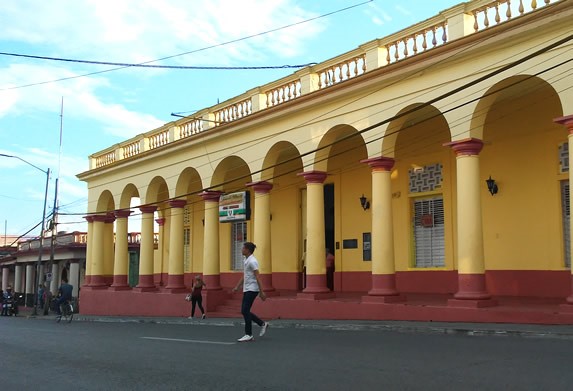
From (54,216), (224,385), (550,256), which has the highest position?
(54,216)

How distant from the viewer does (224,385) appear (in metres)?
7.09

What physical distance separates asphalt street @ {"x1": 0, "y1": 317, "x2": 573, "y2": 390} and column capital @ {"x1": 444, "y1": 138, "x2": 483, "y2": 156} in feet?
13.7

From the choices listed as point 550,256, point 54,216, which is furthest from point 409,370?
point 54,216

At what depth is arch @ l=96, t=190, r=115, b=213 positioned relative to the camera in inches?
1104

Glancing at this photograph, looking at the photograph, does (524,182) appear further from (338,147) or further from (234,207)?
(234,207)

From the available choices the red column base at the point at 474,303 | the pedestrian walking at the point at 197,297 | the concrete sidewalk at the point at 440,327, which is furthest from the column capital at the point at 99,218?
the red column base at the point at 474,303

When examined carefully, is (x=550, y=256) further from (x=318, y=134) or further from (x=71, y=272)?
(x=71, y=272)

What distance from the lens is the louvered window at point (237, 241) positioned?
25156 millimetres

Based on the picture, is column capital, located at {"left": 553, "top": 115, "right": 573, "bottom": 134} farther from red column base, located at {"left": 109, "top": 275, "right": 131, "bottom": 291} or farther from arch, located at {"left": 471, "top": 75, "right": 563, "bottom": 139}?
red column base, located at {"left": 109, "top": 275, "right": 131, "bottom": 291}

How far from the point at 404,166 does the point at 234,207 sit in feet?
18.6

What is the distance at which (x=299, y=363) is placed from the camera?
845 cm

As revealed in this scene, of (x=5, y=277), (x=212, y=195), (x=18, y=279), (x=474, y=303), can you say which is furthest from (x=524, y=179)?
(x=5, y=277)

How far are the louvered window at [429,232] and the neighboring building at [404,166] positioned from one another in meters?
0.04

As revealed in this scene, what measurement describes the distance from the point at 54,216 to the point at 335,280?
1965cm
